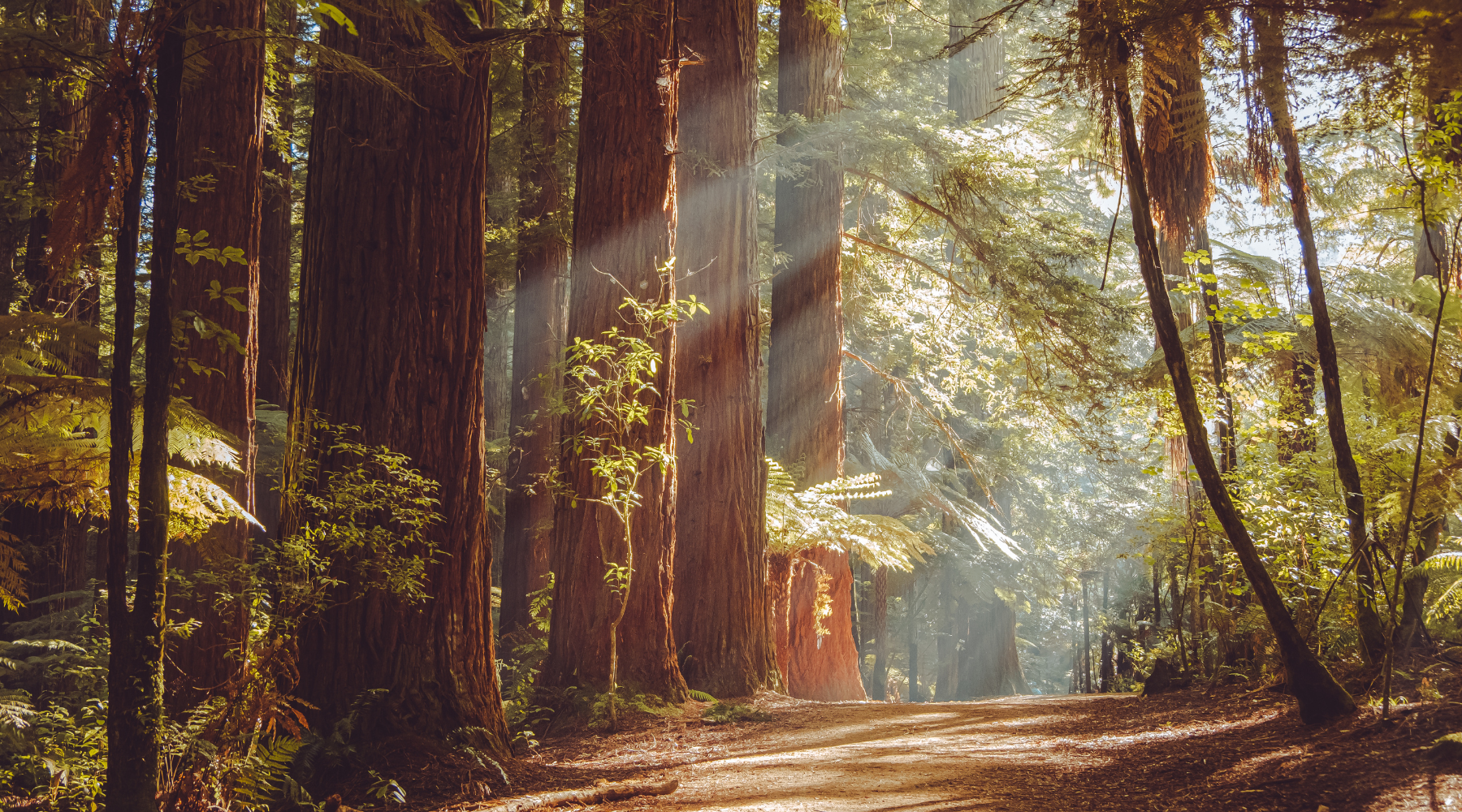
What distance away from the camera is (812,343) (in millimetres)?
11250

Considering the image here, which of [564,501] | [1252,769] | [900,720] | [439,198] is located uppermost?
[439,198]

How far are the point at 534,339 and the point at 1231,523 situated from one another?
384 inches

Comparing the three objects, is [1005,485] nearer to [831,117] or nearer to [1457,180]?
[831,117]

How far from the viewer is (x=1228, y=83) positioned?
172 inches

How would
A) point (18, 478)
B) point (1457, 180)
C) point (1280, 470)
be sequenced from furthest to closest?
point (1280, 470)
point (1457, 180)
point (18, 478)

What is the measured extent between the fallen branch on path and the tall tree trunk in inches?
63.1

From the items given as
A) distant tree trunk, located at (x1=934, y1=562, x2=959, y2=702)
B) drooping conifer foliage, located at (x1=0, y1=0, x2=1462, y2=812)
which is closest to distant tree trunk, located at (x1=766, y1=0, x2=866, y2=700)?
drooping conifer foliage, located at (x1=0, y1=0, x2=1462, y2=812)

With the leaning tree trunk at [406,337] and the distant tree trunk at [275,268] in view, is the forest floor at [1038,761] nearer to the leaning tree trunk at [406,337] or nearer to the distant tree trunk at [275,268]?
the leaning tree trunk at [406,337]

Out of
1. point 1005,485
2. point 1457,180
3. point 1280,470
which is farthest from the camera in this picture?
point 1005,485

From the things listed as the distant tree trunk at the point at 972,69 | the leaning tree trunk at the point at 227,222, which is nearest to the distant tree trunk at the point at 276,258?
the leaning tree trunk at the point at 227,222

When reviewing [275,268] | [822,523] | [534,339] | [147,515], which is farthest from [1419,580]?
[275,268]

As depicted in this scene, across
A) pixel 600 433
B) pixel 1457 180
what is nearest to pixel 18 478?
pixel 600 433

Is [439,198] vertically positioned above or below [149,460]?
above

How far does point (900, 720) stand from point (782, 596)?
141 inches
